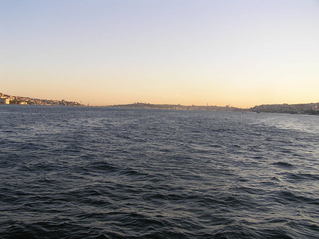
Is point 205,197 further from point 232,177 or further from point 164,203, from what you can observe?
point 232,177

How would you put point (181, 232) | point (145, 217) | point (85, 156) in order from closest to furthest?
point (181, 232), point (145, 217), point (85, 156)

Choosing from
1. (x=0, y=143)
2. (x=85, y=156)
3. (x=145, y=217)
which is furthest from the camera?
(x=0, y=143)

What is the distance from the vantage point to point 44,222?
1151cm

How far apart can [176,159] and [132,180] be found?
8.99 meters

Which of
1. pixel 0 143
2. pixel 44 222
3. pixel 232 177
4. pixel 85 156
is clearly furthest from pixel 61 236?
pixel 0 143

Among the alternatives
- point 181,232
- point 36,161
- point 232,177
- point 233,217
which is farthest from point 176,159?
point 181,232

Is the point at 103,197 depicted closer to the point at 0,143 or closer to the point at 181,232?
the point at 181,232

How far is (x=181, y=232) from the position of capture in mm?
11164

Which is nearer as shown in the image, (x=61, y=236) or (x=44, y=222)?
(x=61, y=236)

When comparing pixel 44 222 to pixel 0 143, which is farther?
pixel 0 143

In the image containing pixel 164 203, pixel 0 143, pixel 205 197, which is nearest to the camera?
pixel 164 203

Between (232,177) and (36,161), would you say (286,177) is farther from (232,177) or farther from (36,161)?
(36,161)

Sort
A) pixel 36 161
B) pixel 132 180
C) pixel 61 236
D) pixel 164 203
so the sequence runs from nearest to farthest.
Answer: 1. pixel 61 236
2. pixel 164 203
3. pixel 132 180
4. pixel 36 161

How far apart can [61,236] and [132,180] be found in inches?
333
